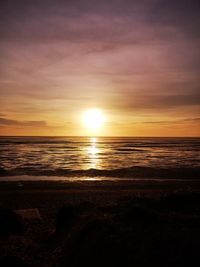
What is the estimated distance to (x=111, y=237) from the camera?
5.55 m

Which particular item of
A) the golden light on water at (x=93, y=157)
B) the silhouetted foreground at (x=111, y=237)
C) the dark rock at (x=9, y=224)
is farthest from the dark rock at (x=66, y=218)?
the golden light on water at (x=93, y=157)

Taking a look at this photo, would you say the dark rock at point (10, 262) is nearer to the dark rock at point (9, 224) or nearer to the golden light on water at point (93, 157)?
the dark rock at point (9, 224)

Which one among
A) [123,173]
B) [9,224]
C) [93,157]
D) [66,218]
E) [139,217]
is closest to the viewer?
[139,217]

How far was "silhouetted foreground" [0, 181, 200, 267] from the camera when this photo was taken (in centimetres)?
486

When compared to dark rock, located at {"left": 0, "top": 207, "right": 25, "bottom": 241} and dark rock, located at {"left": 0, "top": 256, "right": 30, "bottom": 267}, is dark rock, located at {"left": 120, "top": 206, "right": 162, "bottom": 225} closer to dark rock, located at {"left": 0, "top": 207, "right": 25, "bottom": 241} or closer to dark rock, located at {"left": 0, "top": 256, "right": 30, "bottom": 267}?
dark rock, located at {"left": 0, "top": 256, "right": 30, "bottom": 267}

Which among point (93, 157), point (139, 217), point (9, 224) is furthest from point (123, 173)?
point (139, 217)

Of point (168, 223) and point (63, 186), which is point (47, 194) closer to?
point (63, 186)

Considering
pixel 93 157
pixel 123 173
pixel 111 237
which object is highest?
pixel 111 237

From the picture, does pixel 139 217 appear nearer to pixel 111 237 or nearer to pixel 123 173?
pixel 111 237

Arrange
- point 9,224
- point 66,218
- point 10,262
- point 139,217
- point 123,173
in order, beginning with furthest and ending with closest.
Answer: point 123,173 → point 9,224 → point 66,218 → point 139,217 → point 10,262

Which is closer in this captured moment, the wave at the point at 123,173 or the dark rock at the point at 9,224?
the dark rock at the point at 9,224

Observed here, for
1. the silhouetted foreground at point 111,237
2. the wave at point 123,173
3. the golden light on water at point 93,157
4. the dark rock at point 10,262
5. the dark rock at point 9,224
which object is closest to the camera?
the silhouetted foreground at point 111,237

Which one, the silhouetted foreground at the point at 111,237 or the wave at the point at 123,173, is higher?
the silhouetted foreground at the point at 111,237

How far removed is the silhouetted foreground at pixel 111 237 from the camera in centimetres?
486
